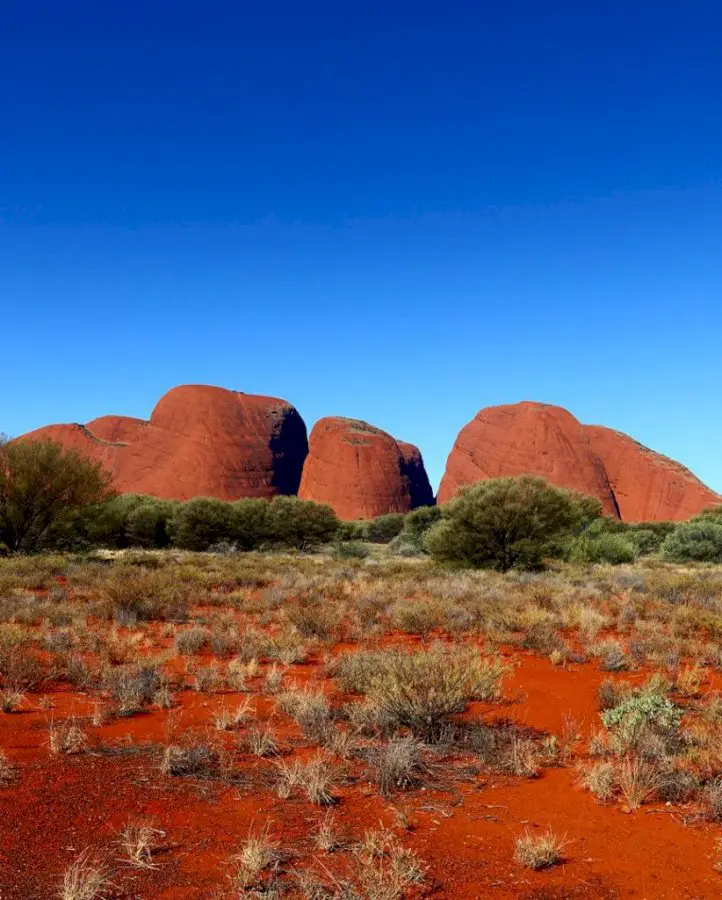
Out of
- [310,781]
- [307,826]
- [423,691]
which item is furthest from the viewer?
[423,691]

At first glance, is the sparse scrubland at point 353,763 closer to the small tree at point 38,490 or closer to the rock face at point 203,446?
the small tree at point 38,490

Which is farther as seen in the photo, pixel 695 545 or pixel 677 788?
pixel 695 545

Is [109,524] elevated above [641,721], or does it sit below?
above

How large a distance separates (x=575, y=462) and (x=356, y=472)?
27064mm

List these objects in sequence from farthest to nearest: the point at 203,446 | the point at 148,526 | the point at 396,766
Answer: the point at 203,446
the point at 148,526
the point at 396,766

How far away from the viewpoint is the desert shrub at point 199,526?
3400 centimetres

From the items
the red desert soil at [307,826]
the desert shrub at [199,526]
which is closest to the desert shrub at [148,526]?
the desert shrub at [199,526]

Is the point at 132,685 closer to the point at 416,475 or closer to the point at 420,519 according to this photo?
the point at 420,519

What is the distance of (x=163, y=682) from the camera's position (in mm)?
6582

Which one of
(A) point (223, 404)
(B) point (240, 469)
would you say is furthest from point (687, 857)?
(A) point (223, 404)

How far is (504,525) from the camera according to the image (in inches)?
824

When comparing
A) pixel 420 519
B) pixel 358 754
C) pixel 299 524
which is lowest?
pixel 358 754

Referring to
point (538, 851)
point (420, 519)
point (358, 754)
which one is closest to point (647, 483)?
point (420, 519)

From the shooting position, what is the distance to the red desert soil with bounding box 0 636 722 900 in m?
3.04
